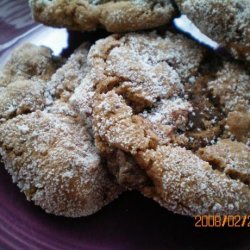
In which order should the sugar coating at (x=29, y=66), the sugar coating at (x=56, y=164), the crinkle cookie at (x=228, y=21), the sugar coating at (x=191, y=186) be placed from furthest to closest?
the sugar coating at (x=29, y=66) < the crinkle cookie at (x=228, y=21) < the sugar coating at (x=56, y=164) < the sugar coating at (x=191, y=186)

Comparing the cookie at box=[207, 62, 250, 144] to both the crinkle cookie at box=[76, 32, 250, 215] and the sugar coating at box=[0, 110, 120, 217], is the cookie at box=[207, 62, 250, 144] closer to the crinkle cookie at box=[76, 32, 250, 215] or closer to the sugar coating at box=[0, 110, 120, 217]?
the crinkle cookie at box=[76, 32, 250, 215]

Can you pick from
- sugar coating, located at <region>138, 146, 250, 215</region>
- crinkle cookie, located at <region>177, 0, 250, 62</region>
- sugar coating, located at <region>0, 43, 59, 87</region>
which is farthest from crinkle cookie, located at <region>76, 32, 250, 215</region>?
sugar coating, located at <region>0, 43, 59, 87</region>

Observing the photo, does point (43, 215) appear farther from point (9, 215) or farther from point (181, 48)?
point (181, 48)

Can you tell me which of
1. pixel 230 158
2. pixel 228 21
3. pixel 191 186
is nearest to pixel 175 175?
pixel 191 186

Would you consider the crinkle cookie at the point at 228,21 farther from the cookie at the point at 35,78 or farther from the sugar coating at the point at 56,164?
the sugar coating at the point at 56,164
